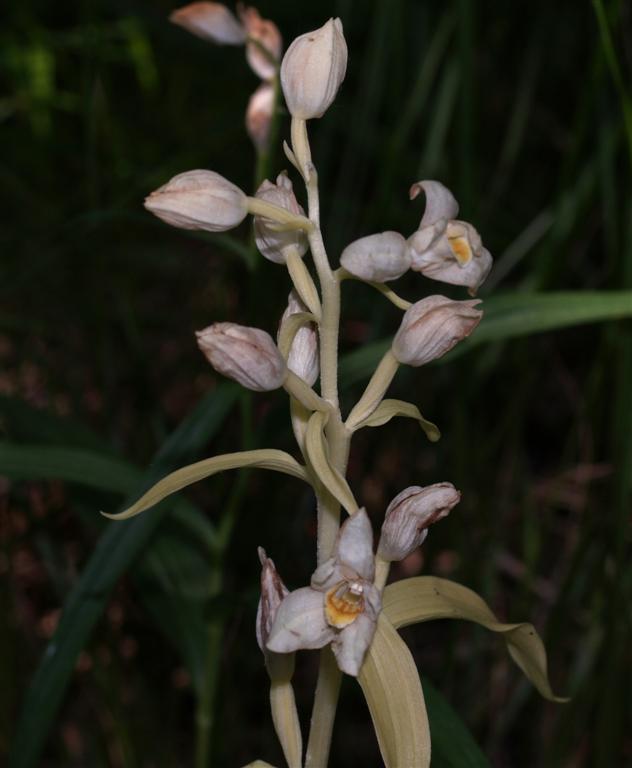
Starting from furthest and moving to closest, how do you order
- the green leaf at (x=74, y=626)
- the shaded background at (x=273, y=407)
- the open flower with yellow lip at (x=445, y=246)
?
the shaded background at (x=273, y=407), the green leaf at (x=74, y=626), the open flower with yellow lip at (x=445, y=246)

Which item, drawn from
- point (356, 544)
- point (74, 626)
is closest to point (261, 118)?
point (74, 626)

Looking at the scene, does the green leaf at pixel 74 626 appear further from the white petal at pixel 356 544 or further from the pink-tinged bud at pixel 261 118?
the pink-tinged bud at pixel 261 118

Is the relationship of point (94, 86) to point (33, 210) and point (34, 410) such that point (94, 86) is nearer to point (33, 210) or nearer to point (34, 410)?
point (34, 410)

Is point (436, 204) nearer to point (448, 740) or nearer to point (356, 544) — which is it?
point (356, 544)

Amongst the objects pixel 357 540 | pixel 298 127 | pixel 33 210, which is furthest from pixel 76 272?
pixel 357 540

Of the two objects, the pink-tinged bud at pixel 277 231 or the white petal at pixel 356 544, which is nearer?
the white petal at pixel 356 544

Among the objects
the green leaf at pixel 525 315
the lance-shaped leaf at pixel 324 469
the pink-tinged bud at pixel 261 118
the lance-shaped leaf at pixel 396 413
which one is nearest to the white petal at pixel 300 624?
the lance-shaped leaf at pixel 324 469
